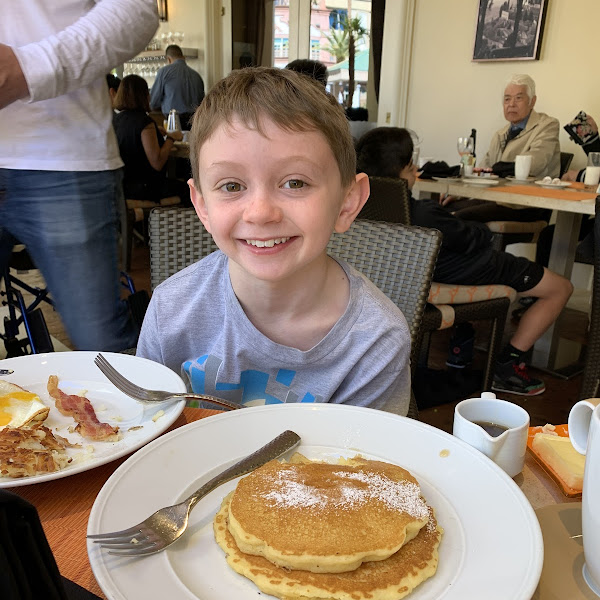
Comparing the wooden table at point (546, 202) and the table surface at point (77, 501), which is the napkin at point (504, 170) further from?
the table surface at point (77, 501)

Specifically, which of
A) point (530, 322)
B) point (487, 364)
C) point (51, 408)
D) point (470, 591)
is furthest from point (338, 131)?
point (530, 322)

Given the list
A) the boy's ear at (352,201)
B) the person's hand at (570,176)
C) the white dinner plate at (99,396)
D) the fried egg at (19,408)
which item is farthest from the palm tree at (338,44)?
the fried egg at (19,408)

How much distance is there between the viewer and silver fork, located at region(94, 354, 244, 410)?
0.86 meters

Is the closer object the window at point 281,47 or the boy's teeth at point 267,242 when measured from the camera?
the boy's teeth at point 267,242

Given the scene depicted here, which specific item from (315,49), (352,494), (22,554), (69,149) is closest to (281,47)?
(315,49)

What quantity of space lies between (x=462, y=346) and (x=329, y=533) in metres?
2.76

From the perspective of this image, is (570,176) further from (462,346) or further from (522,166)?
(462,346)

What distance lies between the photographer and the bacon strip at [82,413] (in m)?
0.80

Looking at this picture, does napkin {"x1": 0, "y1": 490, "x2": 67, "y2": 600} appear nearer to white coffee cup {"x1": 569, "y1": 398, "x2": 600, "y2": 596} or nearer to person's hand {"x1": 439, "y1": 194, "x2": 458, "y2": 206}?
white coffee cup {"x1": 569, "y1": 398, "x2": 600, "y2": 596}

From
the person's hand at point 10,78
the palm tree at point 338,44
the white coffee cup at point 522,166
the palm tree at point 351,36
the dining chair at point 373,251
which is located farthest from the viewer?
the palm tree at point 338,44

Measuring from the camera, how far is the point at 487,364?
2.66 meters

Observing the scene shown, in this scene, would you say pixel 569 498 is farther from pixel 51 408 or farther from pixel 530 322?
pixel 530 322

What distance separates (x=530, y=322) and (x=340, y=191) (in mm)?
2299

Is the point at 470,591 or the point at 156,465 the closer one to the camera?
the point at 470,591
